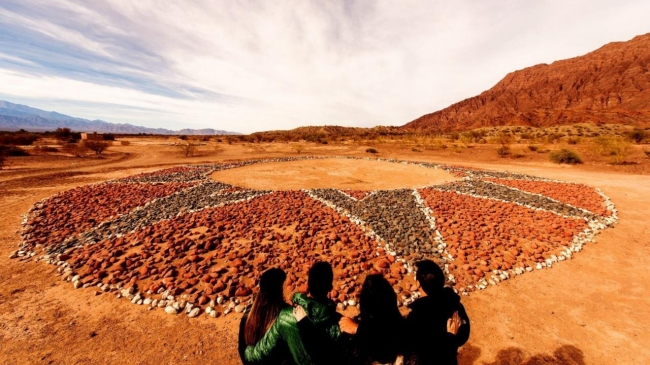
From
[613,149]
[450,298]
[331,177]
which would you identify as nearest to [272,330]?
[450,298]

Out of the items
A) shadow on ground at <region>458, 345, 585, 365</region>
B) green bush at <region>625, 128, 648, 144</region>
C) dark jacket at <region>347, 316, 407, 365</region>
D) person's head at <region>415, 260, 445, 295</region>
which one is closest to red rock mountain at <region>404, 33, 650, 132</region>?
green bush at <region>625, 128, 648, 144</region>

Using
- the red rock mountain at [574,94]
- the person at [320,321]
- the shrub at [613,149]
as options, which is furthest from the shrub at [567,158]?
the red rock mountain at [574,94]

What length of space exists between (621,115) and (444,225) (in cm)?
11751

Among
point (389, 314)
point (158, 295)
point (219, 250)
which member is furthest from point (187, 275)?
point (389, 314)

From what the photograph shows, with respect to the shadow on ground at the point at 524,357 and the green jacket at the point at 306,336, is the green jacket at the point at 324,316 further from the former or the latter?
the shadow on ground at the point at 524,357

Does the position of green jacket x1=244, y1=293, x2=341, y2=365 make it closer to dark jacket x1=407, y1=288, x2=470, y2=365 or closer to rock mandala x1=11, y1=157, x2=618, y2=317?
dark jacket x1=407, y1=288, x2=470, y2=365

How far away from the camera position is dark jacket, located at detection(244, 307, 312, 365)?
276 cm

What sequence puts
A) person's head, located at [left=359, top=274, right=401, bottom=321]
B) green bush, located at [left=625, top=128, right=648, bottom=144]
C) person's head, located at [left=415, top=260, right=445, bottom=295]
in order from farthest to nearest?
green bush, located at [left=625, top=128, right=648, bottom=144], person's head, located at [left=415, top=260, right=445, bottom=295], person's head, located at [left=359, top=274, right=401, bottom=321]

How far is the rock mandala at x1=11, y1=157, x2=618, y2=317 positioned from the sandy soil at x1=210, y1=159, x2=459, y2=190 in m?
2.78

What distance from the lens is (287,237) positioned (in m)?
8.38

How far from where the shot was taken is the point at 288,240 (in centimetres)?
827

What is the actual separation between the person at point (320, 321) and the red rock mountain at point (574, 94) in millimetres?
109756

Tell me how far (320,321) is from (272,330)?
Result: 1.72ft

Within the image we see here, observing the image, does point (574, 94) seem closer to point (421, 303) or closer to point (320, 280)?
point (421, 303)
